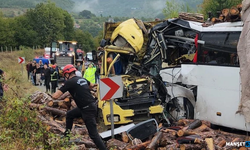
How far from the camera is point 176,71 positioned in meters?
8.39

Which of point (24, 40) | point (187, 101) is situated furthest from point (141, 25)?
point (24, 40)

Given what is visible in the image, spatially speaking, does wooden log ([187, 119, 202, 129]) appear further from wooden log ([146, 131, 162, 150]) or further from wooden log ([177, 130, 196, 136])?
wooden log ([146, 131, 162, 150])

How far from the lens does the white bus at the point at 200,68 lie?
721cm

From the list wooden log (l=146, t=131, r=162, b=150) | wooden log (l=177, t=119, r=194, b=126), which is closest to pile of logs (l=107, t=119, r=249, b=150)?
wooden log (l=146, t=131, r=162, b=150)

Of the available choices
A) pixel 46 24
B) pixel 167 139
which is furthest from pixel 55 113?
pixel 46 24

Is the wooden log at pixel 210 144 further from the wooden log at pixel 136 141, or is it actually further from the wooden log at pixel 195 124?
the wooden log at pixel 136 141

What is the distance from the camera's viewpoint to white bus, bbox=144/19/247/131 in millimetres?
7215

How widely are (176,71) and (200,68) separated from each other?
2.59 ft

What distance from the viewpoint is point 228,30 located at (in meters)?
7.39

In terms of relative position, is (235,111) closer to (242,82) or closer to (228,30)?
(242,82)

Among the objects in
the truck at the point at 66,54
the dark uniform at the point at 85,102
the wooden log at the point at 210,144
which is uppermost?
the dark uniform at the point at 85,102

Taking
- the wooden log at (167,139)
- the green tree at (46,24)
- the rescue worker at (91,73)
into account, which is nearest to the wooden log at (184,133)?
the wooden log at (167,139)

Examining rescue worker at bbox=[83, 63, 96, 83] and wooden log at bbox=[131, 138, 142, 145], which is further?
rescue worker at bbox=[83, 63, 96, 83]

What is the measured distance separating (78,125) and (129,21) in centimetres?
410
